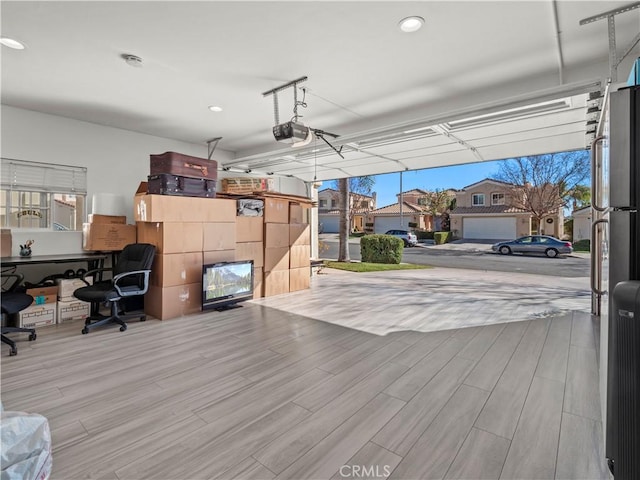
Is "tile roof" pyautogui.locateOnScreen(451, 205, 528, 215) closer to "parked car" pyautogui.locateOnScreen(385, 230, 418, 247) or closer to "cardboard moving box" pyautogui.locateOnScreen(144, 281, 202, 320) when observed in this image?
"parked car" pyautogui.locateOnScreen(385, 230, 418, 247)

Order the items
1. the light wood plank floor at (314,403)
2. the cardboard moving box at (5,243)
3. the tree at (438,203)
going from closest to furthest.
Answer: the light wood plank floor at (314,403) < the cardboard moving box at (5,243) < the tree at (438,203)

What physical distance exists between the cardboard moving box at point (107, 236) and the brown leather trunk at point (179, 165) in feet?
3.28

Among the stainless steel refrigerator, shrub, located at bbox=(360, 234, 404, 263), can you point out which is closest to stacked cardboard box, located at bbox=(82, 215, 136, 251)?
the stainless steel refrigerator

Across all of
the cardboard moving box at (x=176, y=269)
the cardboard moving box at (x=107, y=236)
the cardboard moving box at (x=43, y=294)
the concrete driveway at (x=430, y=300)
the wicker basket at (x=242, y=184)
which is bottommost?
the concrete driveway at (x=430, y=300)

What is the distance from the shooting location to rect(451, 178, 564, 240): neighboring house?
33.0ft

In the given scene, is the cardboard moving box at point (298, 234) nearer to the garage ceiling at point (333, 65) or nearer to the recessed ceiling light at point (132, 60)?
the garage ceiling at point (333, 65)

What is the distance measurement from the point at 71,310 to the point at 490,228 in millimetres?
11502

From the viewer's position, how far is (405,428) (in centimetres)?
187

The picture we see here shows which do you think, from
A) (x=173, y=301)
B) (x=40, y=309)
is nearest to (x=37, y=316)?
(x=40, y=309)

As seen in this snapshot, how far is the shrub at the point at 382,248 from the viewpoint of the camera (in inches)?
405

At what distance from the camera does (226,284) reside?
15.1 feet

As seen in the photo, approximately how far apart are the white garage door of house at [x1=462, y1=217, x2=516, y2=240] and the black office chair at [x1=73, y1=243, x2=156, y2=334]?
417 inches

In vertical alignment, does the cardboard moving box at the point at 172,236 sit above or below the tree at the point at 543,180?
below

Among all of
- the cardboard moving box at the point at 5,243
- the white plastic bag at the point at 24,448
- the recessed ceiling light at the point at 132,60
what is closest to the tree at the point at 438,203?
the recessed ceiling light at the point at 132,60
